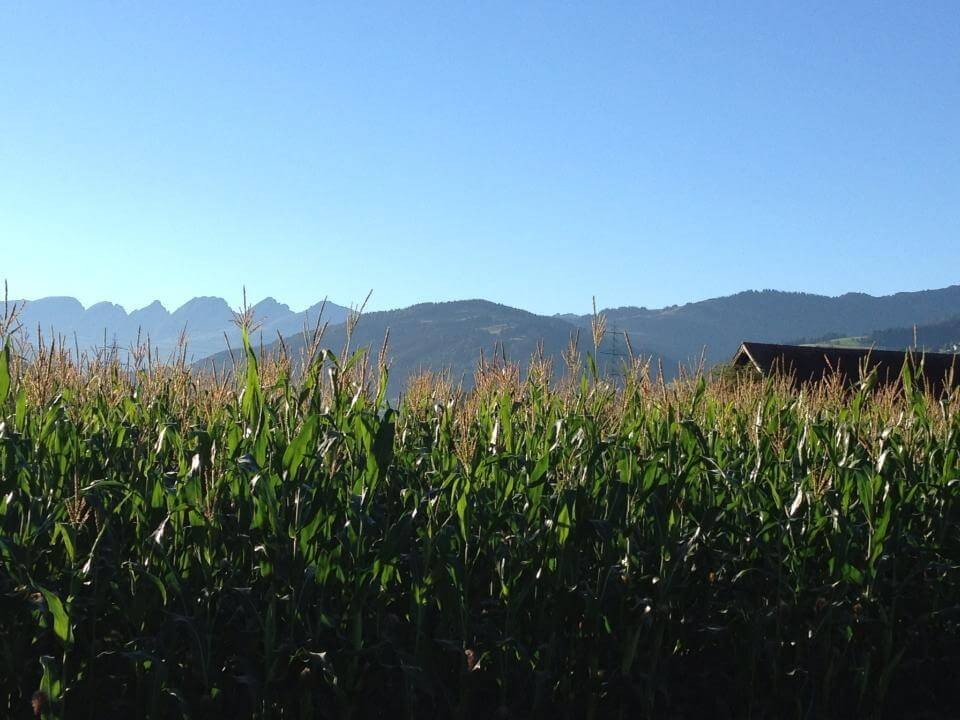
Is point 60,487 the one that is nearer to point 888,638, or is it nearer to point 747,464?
point 747,464

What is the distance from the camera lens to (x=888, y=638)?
519 centimetres

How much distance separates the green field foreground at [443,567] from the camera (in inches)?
164

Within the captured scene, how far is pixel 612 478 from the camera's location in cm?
515

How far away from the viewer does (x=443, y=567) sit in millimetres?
4363

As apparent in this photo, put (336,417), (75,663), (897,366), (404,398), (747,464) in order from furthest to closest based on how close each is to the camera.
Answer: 1. (897,366)
2. (404,398)
3. (747,464)
4. (336,417)
5. (75,663)

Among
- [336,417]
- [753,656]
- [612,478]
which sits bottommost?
[753,656]

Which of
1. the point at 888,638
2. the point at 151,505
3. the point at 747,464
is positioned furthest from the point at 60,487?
the point at 888,638

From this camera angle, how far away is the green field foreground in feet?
13.7

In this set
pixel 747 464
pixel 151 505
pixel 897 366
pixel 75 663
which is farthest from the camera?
pixel 897 366

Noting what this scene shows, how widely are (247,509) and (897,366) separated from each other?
45.9 meters

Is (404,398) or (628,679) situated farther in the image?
(404,398)

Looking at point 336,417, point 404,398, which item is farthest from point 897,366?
point 336,417

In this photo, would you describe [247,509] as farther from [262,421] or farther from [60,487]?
[60,487]

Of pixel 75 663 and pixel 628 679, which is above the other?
pixel 75 663
